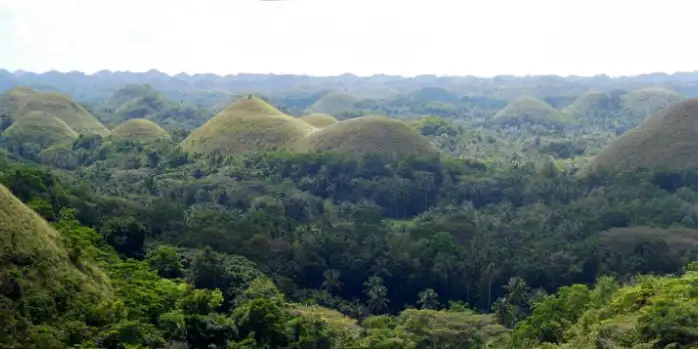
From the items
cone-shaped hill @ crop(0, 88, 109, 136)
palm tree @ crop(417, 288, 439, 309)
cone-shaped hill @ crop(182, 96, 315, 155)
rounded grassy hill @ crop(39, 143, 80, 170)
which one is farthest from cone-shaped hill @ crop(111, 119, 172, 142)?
palm tree @ crop(417, 288, 439, 309)

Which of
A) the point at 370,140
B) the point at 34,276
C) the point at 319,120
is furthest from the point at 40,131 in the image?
the point at 34,276

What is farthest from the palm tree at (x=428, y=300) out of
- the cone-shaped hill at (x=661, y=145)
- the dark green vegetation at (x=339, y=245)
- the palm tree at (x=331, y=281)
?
the cone-shaped hill at (x=661, y=145)

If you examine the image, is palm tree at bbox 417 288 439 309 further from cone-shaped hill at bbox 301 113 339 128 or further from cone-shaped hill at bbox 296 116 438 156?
cone-shaped hill at bbox 301 113 339 128

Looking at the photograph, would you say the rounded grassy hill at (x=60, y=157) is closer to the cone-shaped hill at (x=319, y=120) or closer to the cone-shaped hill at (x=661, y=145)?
the cone-shaped hill at (x=319, y=120)

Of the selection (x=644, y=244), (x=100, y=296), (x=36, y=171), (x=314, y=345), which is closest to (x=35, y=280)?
(x=100, y=296)

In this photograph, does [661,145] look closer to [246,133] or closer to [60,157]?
[246,133]
